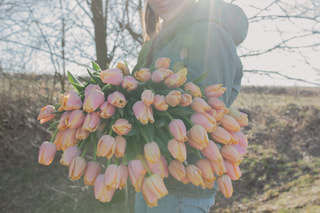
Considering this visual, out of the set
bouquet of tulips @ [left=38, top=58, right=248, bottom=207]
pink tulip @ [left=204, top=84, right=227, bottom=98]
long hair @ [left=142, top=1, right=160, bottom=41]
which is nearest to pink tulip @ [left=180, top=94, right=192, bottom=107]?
bouquet of tulips @ [left=38, top=58, right=248, bottom=207]

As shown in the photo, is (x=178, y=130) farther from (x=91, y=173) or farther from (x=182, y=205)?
(x=182, y=205)

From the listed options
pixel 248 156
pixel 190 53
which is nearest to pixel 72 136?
pixel 190 53

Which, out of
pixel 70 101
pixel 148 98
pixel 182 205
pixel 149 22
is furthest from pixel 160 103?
pixel 149 22

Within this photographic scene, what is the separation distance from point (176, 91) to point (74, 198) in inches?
154

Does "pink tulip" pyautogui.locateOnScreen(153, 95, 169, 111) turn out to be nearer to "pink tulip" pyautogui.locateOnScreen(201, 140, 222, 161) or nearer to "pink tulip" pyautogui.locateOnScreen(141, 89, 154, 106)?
"pink tulip" pyautogui.locateOnScreen(141, 89, 154, 106)

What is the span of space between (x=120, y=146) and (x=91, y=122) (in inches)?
4.0

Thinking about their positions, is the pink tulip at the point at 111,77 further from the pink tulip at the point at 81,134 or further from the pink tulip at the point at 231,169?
the pink tulip at the point at 231,169

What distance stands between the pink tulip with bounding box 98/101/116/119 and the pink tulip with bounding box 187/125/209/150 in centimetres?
23

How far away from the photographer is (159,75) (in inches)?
29.3

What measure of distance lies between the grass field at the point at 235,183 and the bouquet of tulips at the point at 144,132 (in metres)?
2.67

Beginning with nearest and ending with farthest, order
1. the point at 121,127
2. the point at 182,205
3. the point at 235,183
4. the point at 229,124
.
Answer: the point at 121,127 < the point at 229,124 < the point at 182,205 < the point at 235,183

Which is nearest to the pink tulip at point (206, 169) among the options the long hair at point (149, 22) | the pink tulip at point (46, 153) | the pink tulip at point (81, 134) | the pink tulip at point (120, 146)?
the pink tulip at point (120, 146)

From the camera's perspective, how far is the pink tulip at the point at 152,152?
66cm

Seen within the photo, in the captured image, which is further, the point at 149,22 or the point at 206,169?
the point at 149,22
